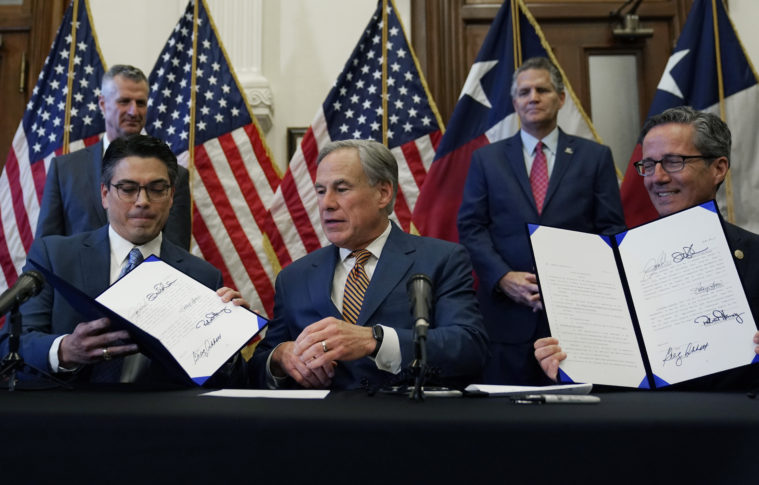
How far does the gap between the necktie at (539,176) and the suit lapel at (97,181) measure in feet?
6.36

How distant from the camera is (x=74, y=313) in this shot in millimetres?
2354

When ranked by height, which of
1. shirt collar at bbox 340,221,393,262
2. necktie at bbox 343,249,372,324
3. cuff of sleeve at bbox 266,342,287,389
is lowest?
cuff of sleeve at bbox 266,342,287,389

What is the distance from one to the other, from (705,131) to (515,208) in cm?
98

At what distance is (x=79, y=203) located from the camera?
11.1ft

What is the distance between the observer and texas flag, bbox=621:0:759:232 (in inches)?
166

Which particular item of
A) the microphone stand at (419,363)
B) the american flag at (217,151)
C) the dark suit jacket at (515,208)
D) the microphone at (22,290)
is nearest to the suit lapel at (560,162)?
the dark suit jacket at (515,208)

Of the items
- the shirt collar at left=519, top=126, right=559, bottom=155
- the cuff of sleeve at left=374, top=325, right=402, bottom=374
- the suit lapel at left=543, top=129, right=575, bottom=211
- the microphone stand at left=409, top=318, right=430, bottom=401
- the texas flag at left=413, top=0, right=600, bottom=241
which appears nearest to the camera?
the microphone stand at left=409, top=318, right=430, bottom=401

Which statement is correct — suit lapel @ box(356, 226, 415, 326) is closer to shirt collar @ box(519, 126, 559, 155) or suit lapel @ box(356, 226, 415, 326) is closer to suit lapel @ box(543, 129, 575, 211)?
suit lapel @ box(543, 129, 575, 211)

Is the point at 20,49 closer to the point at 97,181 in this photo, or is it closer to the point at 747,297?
the point at 97,181

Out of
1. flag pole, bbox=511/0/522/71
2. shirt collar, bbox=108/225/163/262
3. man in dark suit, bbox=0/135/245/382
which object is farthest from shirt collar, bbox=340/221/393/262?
flag pole, bbox=511/0/522/71

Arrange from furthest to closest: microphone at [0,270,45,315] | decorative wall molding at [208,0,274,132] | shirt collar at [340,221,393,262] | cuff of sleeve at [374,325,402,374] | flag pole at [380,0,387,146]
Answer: decorative wall molding at [208,0,274,132] → flag pole at [380,0,387,146] → shirt collar at [340,221,393,262] → cuff of sleeve at [374,325,402,374] → microphone at [0,270,45,315]

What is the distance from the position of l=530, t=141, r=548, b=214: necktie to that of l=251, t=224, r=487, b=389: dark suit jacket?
3.47 ft

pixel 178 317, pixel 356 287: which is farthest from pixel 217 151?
pixel 178 317

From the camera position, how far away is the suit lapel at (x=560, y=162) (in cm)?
335
